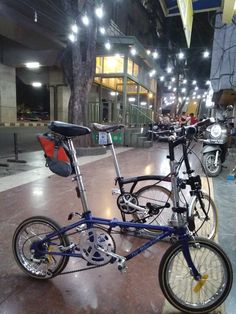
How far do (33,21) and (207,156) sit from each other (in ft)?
25.8

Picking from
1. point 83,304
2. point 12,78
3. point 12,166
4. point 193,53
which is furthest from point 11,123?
point 193,53

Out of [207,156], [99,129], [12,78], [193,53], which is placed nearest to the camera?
[99,129]

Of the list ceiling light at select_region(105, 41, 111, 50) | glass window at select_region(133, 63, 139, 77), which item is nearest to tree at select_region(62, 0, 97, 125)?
ceiling light at select_region(105, 41, 111, 50)

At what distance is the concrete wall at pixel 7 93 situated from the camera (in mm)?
13375

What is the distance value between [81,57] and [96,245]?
8.07m

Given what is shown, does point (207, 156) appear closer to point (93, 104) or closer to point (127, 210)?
point (127, 210)

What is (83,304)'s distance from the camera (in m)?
2.10

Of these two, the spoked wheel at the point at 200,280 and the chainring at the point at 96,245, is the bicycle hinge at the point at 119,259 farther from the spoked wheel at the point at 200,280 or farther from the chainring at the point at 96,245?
the spoked wheel at the point at 200,280

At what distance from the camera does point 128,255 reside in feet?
7.38

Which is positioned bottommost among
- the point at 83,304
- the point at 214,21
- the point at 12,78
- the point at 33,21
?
the point at 83,304

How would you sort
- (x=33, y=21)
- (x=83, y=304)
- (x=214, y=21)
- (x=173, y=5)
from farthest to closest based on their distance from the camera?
(x=214, y=21)
(x=33, y=21)
(x=173, y=5)
(x=83, y=304)

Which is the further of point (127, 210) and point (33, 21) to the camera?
point (33, 21)

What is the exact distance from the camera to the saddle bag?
2.17 metres

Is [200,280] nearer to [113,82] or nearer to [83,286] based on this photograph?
[83,286]
